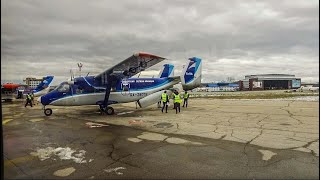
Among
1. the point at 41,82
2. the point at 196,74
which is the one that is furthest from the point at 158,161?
the point at 41,82

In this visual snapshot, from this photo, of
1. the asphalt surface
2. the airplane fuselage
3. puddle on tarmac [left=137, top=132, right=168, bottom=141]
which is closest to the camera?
the asphalt surface

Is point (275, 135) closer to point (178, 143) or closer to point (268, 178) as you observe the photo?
point (178, 143)

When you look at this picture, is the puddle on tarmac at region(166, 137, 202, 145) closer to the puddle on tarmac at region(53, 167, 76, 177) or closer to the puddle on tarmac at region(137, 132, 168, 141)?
the puddle on tarmac at region(137, 132, 168, 141)

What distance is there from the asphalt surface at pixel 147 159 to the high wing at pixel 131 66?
676 centimetres

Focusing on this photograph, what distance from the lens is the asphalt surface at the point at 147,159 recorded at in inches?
222

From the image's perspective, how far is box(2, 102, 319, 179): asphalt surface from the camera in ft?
18.5

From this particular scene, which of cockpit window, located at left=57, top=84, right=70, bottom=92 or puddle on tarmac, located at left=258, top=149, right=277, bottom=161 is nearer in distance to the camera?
puddle on tarmac, located at left=258, top=149, right=277, bottom=161

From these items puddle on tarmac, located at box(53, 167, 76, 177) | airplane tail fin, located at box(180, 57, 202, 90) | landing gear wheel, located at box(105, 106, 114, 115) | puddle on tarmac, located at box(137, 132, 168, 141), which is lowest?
puddle on tarmac, located at box(137, 132, 168, 141)

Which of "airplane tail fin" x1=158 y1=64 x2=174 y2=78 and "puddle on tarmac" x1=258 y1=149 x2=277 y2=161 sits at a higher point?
"airplane tail fin" x1=158 y1=64 x2=174 y2=78

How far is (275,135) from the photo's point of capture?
31.6ft

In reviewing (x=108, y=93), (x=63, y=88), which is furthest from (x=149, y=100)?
(x=63, y=88)

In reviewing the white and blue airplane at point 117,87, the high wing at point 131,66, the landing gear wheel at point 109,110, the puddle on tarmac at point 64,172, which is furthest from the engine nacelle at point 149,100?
the puddle on tarmac at point 64,172

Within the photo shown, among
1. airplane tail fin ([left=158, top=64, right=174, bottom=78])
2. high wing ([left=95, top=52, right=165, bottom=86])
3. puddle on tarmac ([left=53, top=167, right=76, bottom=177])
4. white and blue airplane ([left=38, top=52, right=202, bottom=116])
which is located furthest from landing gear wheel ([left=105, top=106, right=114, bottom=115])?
airplane tail fin ([left=158, top=64, right=174, bottom=78])

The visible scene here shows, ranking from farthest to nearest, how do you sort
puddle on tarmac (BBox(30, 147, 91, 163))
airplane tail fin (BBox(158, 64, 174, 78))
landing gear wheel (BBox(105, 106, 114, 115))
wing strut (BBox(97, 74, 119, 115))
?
airplane tail fin (BBox(158, 64, 174, 78)) < landing gear wheel (BBox(105, 106, 114, 115)) < wing strut (BBox(97, 74, 119, 115)) < puddle on tarmac (BBox(30, 147, 91, 163))
